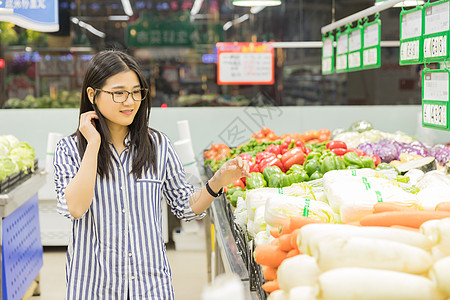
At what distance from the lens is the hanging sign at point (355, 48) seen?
4.73 meters

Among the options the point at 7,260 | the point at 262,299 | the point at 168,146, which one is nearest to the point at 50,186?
the point at 7,260

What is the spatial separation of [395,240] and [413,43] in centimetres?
227

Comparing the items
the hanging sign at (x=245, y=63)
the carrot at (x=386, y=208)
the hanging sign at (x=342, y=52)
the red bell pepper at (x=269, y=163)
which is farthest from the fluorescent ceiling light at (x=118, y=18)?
the carrot at (x=386, y=208)

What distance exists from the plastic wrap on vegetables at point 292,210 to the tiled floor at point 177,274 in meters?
2.96

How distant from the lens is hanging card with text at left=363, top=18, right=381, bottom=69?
436 cm

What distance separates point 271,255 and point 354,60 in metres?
3.36

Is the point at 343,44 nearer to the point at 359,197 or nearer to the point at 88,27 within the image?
the point at 88,27

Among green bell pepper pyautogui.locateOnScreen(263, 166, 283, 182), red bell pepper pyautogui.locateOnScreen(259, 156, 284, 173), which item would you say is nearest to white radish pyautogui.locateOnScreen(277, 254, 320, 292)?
green bell pepper pyautogui.locateOnScreen(263, 166, 283, 182)

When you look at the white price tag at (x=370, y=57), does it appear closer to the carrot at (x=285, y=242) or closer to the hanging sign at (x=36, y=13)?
the hanging sign at (x=36, y=13)

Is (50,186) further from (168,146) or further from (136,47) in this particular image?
(168,146)

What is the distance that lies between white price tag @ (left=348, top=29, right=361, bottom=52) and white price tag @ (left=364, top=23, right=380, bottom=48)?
134 millimetres

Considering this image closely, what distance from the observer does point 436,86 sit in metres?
3.22

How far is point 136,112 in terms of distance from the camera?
238cm

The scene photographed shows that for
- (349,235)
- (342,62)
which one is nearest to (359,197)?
(349,235)
